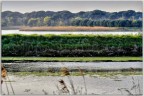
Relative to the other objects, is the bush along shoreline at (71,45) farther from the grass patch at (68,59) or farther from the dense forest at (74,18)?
the dense forest at (74,18)

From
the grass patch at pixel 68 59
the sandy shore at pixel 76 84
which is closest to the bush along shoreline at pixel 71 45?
the grass patch at pixel 68 59

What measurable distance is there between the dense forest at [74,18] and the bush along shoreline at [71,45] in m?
0.15

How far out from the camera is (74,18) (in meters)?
58.5

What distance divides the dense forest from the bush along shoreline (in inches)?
6.0

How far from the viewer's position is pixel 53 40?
58.5 m

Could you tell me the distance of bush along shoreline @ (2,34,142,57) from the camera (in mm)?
58469

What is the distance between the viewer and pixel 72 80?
5847cm

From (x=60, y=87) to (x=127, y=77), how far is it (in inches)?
33.1

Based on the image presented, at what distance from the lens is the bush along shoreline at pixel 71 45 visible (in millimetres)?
58469

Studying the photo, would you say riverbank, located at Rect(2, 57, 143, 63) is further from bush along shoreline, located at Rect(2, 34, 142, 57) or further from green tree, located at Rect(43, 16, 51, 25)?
green tree, located at Rect(43, 16, 51, 25)

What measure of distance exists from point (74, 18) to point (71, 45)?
0.34 metres

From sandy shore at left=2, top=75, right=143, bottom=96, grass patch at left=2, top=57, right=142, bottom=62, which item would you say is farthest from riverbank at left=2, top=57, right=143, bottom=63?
sandy shore at left=2, top=75, right=143, bottom=96

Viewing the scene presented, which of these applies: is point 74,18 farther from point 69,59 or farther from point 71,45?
point 69,59

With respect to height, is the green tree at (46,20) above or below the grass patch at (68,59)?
above
